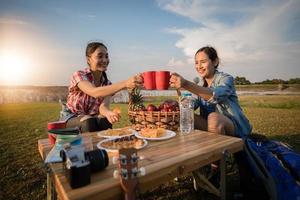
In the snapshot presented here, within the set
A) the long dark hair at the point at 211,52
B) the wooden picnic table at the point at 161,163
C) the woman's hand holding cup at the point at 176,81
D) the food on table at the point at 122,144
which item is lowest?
the wooden picnic table at the point at 161,163

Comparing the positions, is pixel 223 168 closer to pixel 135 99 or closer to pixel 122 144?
pixel 122 144

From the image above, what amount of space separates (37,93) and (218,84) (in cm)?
1636

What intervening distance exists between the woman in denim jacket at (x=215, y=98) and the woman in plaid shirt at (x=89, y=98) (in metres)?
1.09

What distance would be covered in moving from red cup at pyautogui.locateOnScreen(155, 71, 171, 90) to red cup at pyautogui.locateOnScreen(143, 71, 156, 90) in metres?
0.03

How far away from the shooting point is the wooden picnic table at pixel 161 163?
3.22 feet

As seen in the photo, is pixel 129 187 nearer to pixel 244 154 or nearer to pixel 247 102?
pixel 244 154

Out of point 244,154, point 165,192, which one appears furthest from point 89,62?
point 244,154

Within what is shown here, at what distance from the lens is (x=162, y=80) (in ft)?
6.15

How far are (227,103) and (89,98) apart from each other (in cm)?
188

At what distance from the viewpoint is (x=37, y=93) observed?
633 inches

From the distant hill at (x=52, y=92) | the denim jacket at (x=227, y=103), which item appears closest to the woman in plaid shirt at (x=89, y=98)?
the denim jacket at (x=227, y=103)

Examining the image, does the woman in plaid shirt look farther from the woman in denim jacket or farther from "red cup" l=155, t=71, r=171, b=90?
the woman in denim jacket

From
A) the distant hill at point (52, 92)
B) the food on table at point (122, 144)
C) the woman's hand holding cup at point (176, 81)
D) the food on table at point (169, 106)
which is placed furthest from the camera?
the distant hill at point (52, 92)

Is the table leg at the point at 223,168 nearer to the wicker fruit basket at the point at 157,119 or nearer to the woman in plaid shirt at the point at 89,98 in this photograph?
the wicker fruit basket at the point at 157,119
